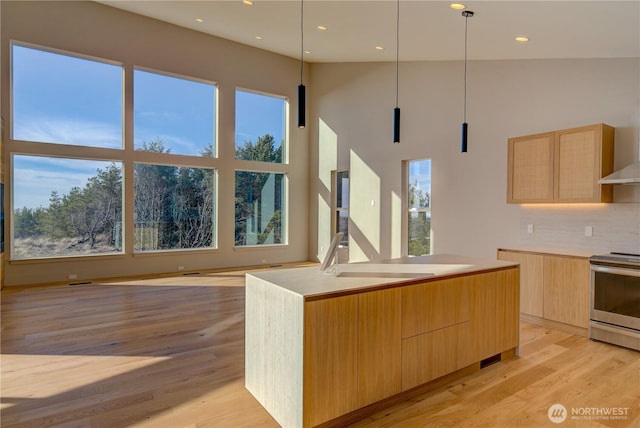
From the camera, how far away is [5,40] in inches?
224

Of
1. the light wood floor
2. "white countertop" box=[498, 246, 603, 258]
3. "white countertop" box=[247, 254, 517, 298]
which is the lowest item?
the light wood floor

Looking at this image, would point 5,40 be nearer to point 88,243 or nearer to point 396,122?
point 88,243

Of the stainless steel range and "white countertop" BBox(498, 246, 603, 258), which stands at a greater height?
"white countertop" BBox(498, 246, 603, 258)

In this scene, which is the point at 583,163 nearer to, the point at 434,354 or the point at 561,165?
the point at 561,165

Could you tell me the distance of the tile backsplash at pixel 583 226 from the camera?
3.93m

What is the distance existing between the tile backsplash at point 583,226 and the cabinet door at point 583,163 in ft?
0.74

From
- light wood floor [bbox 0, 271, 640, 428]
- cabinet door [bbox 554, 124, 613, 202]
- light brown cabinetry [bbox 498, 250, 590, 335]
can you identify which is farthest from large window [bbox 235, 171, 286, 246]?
cabinet door [bbox 554, 124, 613, 202]

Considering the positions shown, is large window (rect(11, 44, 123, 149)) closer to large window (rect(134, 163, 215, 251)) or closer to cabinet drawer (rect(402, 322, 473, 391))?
large window (rect(134, 163, 215, 251))

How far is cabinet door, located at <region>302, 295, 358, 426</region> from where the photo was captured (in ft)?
6.58

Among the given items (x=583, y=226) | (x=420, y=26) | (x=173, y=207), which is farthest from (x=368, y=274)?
(x=173, y=207)

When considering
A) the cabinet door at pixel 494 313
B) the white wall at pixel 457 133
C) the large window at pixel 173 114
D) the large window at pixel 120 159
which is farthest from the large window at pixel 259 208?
the cabinet door at pixel 494 313

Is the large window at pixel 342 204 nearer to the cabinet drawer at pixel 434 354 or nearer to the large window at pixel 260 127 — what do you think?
the large window at pixel 260 127

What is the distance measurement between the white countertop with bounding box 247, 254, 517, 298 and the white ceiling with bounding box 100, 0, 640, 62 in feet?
7.67

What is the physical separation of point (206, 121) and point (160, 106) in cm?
90
